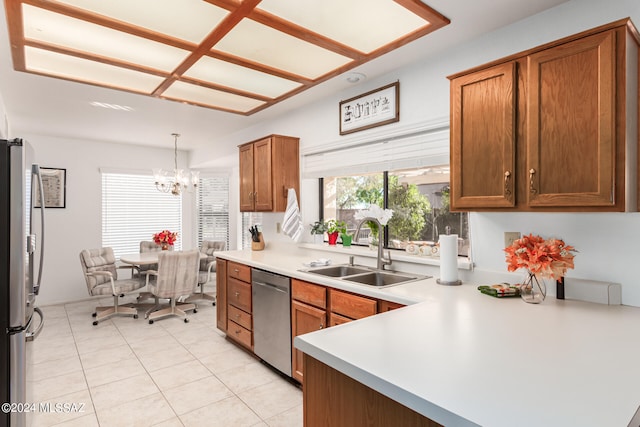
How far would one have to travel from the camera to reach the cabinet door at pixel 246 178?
13.3ft

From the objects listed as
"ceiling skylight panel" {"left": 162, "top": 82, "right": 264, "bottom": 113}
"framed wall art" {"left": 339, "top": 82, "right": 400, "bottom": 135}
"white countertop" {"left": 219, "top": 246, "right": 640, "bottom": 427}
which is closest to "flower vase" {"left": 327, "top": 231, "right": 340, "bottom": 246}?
"framed wall art" {"left": 339, "top": 82, "right": 400, "bottom": 135}

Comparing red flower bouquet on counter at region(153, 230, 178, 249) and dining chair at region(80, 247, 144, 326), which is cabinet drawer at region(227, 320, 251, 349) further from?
red flower bouquet on counter at region(153, 230, 178, 249)

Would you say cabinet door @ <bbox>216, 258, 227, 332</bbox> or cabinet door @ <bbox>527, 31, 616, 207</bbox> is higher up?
cabinet door @ <bbox>527, 31, 616, 207</bbox>

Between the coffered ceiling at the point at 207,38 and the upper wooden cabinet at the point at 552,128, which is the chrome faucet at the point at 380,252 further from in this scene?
the coffered ceiling at the point at 207,38

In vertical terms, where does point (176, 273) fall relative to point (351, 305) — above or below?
below

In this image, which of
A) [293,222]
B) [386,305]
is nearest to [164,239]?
[293,222]

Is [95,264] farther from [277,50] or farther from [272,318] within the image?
[277,50]

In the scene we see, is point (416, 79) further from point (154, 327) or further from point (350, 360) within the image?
point (154, 327)

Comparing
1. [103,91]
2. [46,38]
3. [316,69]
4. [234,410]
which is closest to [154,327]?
[234,410]

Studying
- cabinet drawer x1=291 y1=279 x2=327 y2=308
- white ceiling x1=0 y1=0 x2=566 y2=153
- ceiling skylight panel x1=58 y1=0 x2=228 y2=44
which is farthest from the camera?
cabinet drawer x1=291 y1=279 x2=327 y2=308

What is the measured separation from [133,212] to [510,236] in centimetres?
583

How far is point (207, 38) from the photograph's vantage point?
7.25 feet

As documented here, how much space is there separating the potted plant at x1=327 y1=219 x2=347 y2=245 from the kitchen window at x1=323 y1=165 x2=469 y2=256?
0.09m

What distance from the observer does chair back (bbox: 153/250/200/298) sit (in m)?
4.30
